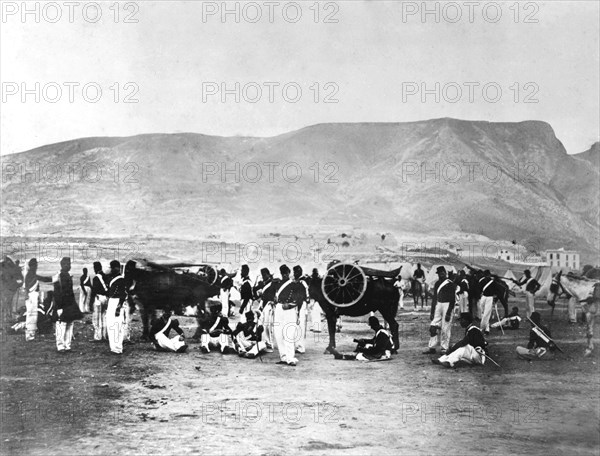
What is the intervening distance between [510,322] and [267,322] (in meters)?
3.85

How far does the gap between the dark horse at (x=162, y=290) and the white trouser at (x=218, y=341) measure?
96 centimetres

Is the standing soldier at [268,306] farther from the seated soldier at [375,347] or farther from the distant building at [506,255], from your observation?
the distant building at [506,255]

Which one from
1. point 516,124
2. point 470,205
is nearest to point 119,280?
point 470,205

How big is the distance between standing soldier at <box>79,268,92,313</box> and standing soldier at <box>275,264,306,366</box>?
3132 millimetres

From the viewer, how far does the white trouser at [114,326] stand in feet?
30.9

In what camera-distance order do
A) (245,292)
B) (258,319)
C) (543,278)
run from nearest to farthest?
(258,319) → (245,292) → (543,278)

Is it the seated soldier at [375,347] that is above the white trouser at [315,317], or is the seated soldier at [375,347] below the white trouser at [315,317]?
below

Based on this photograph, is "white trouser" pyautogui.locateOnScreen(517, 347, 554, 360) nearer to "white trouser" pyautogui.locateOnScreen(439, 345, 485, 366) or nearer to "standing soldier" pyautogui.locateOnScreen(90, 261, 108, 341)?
"white trouser" pyautogui.locateOnScreen(439, 345, 485, 366)

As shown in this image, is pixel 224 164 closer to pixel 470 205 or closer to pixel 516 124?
pixel 470 205

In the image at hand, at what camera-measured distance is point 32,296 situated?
9977mm

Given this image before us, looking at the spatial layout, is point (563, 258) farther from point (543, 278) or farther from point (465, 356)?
point (465, 356)

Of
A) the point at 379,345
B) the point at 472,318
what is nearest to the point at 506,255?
the point at 472,318

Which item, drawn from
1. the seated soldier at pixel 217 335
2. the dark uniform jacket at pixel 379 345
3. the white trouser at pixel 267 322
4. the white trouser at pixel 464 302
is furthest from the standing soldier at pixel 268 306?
the white trouser at pixel 464 302

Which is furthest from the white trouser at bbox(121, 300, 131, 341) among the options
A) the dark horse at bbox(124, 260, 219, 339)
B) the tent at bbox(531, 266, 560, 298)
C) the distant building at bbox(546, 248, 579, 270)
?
the distant building at bbox(546, 248, 579, 270)
